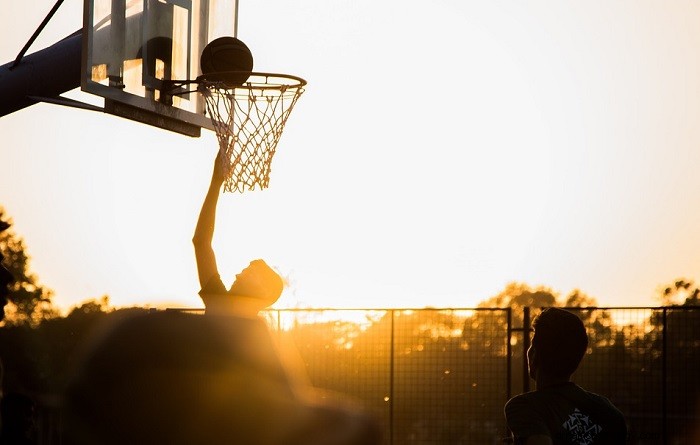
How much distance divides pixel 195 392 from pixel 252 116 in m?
8.43

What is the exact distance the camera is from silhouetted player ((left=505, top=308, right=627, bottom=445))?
4.47 m

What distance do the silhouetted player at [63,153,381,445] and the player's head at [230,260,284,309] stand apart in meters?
3.12

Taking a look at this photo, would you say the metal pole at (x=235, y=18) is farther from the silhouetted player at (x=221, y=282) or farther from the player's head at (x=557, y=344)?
the player's head at (x=557, y=344)

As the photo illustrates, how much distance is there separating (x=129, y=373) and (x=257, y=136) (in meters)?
8.48

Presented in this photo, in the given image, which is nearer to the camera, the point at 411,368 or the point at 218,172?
the point at 218,172

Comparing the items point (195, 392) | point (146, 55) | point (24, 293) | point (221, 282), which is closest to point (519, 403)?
point (221, 282)

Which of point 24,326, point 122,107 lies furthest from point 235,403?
point 24,326

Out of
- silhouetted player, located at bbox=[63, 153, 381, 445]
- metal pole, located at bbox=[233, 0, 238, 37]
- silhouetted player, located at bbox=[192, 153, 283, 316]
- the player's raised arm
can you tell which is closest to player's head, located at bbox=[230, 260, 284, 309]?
silhouetted player, located at bbox=[192, 153, 283, 316]

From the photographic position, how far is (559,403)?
4559mm

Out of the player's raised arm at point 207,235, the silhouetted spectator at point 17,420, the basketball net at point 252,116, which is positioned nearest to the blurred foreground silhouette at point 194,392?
the silhouetted spectator at point 17,420

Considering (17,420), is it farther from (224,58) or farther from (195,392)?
(224,58)

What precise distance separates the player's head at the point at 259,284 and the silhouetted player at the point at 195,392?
312 centimetres

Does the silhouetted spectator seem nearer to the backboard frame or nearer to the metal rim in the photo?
the backboard frame

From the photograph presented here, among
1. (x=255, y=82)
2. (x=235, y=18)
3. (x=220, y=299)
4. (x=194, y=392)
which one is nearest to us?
(x=194, y=392)
